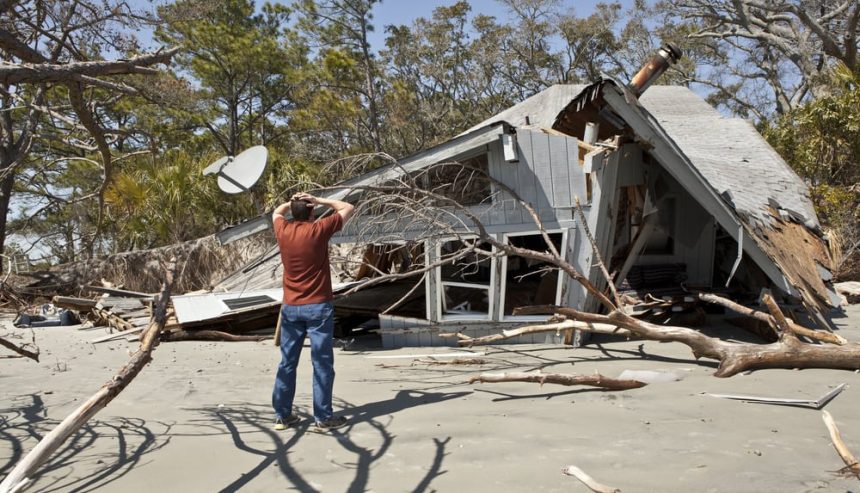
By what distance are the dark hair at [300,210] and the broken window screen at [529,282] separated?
12.3 ft

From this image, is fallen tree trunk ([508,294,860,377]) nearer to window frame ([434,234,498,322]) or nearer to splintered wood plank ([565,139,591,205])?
splintered wood plank ([565,139,591,205])

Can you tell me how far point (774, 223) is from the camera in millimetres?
9094

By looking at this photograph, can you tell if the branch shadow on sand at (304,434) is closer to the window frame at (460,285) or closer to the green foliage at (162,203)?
the window frame at (460,285)

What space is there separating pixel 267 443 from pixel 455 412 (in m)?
1.52

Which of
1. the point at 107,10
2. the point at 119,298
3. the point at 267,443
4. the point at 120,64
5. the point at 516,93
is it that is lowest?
the point at 267,443

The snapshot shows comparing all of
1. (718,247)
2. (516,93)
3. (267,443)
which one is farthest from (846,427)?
(516,93)

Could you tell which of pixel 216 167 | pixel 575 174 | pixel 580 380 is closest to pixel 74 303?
pixel 216 167

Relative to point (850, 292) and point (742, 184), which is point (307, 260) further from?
point (850, 292)

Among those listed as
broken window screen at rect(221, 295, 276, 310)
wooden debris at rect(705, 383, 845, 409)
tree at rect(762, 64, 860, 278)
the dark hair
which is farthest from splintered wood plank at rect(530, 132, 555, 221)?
tree at rect(762, 64, 860, 278)

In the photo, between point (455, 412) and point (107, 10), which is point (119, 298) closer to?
point (107, 10)

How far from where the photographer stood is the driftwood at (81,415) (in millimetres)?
2451

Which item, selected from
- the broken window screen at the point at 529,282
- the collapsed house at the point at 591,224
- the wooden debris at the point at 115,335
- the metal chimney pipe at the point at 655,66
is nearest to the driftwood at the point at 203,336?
the collapsed house at the point at 591,224

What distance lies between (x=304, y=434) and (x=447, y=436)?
3.69 feet

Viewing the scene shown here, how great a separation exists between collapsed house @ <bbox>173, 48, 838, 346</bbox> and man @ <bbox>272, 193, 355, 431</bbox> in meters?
2.03
